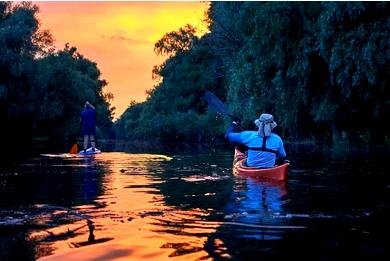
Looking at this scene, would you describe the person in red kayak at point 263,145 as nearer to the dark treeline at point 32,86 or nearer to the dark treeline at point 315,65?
the dark treeline at point 315,65

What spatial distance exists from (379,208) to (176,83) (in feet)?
197

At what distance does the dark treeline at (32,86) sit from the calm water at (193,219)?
35534mm

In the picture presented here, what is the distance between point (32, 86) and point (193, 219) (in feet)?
145

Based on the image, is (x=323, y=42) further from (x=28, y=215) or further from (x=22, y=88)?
(x=22, y=88)

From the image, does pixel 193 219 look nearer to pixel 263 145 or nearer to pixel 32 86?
pixel 263 145

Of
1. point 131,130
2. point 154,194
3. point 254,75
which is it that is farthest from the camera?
point 131,130

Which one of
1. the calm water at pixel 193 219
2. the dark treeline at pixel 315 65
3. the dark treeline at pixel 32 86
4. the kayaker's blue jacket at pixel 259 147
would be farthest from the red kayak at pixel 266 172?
the dark treeline at pixel 32 86

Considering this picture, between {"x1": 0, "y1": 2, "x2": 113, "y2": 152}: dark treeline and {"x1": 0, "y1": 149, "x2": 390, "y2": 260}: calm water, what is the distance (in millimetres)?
35534

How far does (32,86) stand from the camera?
1924 inches

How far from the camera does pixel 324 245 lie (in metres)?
5.75

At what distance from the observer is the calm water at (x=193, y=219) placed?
548 centimetres

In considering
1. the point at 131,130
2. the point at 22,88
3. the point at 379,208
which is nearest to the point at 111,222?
the point at 379,208

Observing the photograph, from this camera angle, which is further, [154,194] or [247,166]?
[247,166]

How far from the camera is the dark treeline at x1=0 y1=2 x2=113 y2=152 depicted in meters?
46.2
